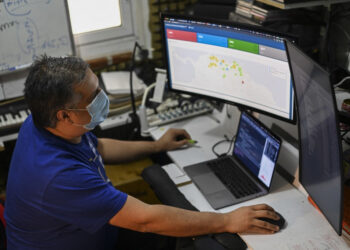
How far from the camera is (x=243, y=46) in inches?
68.5

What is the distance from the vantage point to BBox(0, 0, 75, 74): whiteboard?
2.28m

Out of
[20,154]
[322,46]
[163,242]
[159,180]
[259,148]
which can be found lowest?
[163,242]

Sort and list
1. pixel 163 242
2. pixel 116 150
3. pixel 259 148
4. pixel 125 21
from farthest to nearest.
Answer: pixel 125 21, pixel 116 150, pixel 163 242, pixel 259 148

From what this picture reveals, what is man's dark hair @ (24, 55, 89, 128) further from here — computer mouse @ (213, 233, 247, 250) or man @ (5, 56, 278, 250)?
computer mouse @ (213, 233, 247, 250)

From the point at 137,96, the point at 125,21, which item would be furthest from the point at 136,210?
the point at 125,21

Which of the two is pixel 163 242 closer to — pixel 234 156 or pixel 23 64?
pixel 234 156

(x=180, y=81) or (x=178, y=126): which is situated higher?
(x=180, y=81)

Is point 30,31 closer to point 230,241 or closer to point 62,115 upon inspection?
point 62,115

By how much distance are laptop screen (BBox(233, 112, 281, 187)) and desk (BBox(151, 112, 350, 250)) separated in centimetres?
9

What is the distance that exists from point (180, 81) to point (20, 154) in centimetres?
85

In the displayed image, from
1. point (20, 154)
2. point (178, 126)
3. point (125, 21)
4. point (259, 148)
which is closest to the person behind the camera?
point (20, 154)

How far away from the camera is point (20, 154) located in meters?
1.49

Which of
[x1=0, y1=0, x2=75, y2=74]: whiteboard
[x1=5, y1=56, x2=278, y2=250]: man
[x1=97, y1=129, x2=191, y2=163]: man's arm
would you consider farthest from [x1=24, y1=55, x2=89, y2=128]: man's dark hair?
[x1=0, y1=0, x2=75, y2=74]: whiteboard

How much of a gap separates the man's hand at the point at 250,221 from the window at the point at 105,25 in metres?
1.52
